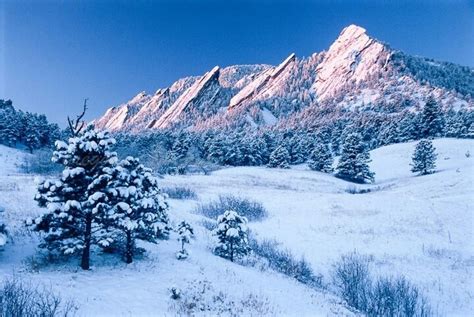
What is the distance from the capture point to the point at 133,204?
14.3 metres

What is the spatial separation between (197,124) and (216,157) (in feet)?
346

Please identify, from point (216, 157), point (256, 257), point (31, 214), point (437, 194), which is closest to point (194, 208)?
point (256, 257)

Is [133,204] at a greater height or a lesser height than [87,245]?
greater

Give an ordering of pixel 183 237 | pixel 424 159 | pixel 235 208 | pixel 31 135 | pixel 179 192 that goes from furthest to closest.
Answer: pixel 31 135 < pixel 424 159 < pixel 179 192 < pixel 235 208 < pixel 183 237

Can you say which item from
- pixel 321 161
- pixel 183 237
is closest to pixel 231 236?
pixel 183 237

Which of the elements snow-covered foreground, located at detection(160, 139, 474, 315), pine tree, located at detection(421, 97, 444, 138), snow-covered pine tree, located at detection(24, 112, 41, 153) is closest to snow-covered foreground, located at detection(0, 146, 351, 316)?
snow-covered foreground, located at detection(160, 139, 474, 315)

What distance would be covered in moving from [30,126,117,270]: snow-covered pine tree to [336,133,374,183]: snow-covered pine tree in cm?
5216

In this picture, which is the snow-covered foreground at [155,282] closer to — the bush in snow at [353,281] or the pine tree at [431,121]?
the bush in snow at [353,281]

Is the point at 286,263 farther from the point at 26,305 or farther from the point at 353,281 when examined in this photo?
the point at 26,305

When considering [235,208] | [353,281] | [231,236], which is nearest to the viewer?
[231,236]

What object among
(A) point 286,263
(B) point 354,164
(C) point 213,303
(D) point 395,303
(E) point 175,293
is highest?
(B) point 354,164

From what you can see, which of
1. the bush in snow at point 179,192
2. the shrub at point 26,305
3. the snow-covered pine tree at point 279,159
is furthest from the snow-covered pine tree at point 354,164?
the shrub at point 26,305

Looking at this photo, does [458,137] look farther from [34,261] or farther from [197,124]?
[197,124]

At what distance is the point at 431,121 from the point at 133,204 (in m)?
76.1
